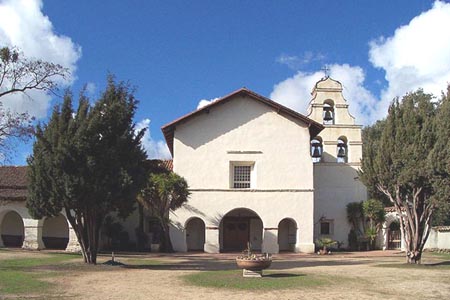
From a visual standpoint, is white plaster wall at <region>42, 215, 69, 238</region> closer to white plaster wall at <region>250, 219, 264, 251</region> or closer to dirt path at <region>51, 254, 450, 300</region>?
white plaster wall at <region>250, 219, 264, 251</region>

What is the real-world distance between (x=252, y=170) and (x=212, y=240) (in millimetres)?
5179

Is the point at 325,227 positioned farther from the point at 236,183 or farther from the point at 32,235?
the point at 32,235

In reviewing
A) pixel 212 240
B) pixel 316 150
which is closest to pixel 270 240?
pixel 212 240

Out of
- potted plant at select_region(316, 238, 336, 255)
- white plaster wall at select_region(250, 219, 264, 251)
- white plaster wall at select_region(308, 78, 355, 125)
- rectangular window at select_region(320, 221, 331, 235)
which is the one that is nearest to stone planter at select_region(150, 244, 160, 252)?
white plaster wall at select_region(250, 219, 264, 251)

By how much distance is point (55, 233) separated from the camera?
3178 centimetres

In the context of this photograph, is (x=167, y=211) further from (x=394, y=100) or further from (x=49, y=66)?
(x=394, y=100)

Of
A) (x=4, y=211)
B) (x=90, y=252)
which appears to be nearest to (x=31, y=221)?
(x=4, y=211)

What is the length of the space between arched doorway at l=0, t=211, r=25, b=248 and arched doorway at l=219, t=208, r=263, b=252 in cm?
1344

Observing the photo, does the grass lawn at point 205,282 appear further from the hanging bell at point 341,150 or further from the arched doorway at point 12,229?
the hanging bell at point 341,150

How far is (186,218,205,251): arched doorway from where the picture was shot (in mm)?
32688

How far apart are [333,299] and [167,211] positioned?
18.8m

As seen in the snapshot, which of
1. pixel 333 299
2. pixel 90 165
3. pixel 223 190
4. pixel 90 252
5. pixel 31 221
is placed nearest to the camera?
pixel 333 299

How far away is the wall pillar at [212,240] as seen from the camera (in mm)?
30828

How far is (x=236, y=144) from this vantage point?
105ft
